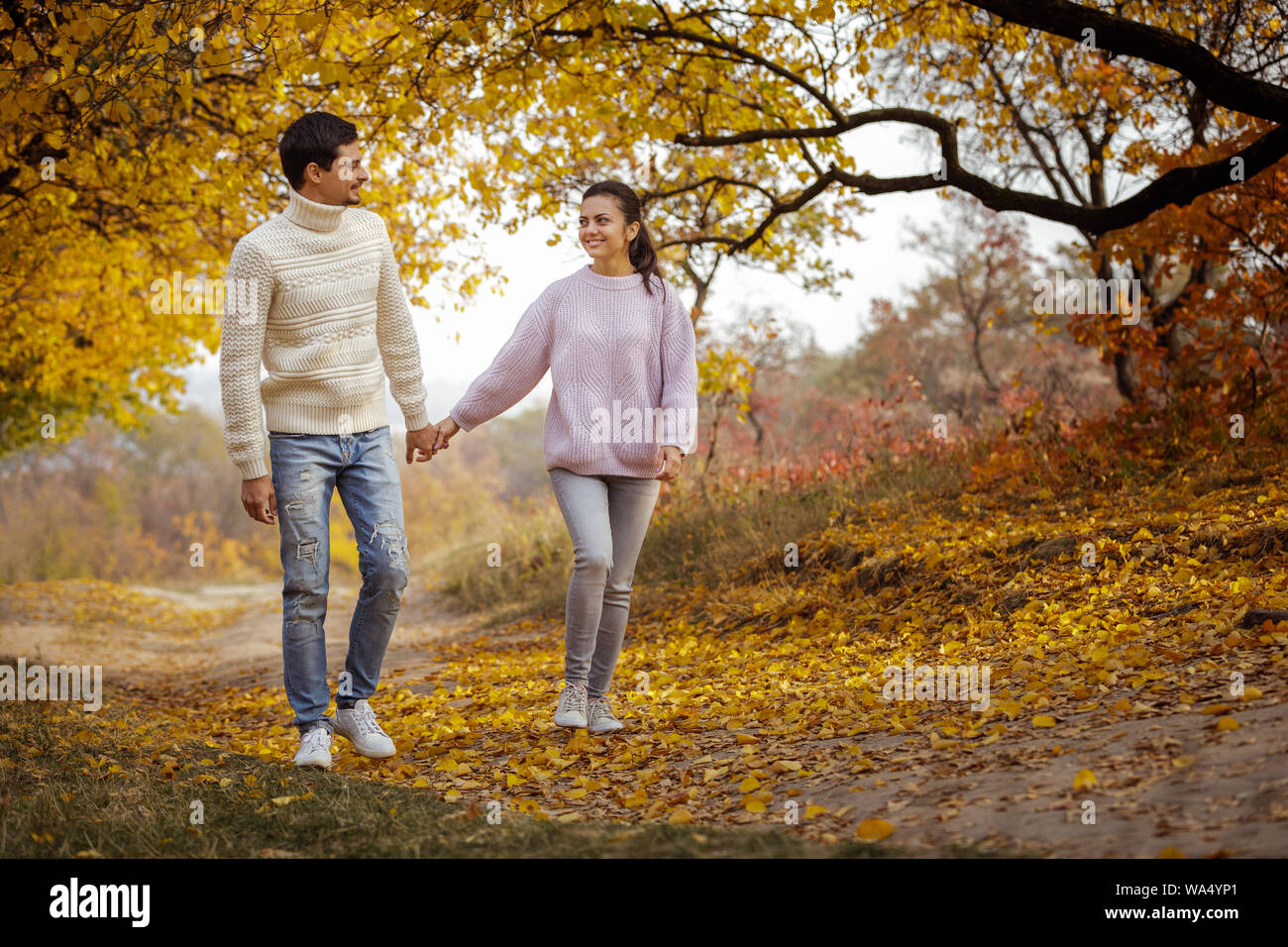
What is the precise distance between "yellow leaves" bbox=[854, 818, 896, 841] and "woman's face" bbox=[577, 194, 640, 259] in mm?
2341

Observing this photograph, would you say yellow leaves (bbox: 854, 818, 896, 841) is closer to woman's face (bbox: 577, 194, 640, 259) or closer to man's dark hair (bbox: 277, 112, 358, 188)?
woman's face (bbox: 577, 194, 640, 259)

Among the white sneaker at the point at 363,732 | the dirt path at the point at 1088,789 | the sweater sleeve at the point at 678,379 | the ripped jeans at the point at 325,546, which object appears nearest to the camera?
the dirt path at the point at 1088,789

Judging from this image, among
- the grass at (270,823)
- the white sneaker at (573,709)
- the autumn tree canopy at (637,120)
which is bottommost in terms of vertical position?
the grass at (270,823)

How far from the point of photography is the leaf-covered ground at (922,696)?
2.50 meters

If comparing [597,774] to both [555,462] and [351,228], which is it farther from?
[351,228]

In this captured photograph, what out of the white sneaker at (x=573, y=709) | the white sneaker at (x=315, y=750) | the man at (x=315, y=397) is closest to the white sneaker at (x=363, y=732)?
the man at (x=315, y=397)

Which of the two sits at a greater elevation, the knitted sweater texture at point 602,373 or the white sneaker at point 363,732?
the knitted sweater texture at point 602,373

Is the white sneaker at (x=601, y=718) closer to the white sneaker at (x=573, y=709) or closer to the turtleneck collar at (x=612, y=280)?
the white sneaker at (x=573, y=709)

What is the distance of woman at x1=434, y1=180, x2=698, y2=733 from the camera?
3822mm

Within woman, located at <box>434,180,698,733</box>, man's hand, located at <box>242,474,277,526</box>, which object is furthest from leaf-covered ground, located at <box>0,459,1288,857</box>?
man's hand, located at <box>242,474,277,526</box>

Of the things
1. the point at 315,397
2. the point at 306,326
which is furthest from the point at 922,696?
the point at 306,326

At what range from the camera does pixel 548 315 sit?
4039 mm

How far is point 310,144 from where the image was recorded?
3.51 m
